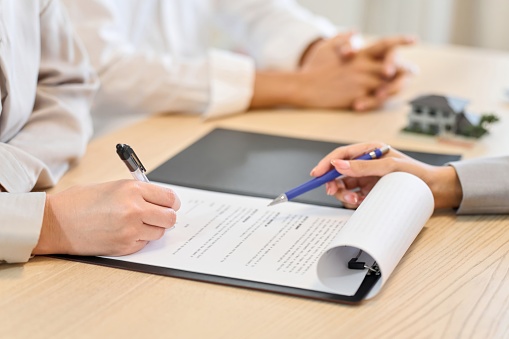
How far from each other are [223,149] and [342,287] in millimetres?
485

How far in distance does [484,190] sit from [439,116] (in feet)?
1.25

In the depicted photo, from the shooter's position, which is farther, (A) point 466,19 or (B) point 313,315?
(A) point 466,19

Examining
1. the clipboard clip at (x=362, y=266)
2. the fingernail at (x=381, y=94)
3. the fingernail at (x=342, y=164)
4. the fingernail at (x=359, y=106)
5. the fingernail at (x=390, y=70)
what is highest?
the fingernail at (x=342, y=164)

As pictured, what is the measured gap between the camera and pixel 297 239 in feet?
2.83

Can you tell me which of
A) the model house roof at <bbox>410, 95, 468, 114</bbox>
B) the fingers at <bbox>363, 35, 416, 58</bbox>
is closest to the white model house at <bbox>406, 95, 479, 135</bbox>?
the model house roof at <bbox>410, 95, 468, 114</bbox>

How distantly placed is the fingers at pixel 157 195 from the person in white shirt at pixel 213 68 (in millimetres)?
536

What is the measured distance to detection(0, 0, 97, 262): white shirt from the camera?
0.96 meters

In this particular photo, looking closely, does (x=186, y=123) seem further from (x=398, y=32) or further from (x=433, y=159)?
(x=398, y=32)

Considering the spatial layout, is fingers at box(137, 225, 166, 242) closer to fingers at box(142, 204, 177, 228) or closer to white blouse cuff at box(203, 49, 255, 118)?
fingers at box(142, 204, 177, 228)

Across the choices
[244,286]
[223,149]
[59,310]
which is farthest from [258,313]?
[223,149]

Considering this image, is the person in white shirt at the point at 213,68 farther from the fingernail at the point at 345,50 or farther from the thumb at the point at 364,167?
the thumb at the point at 364,167

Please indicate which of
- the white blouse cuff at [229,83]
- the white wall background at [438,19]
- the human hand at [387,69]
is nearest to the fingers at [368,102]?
the human hand at [387,69]

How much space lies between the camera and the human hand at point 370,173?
36.6 inches

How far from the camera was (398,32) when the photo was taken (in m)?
2.80
